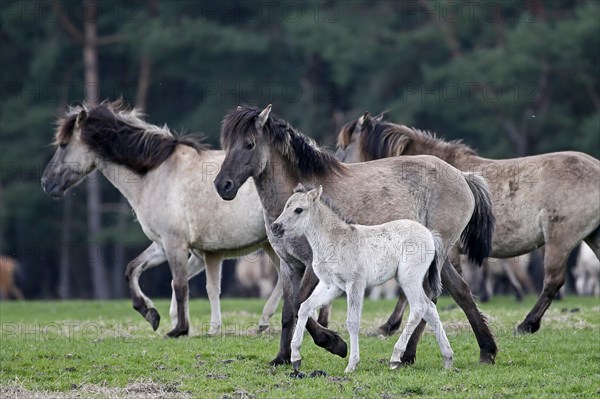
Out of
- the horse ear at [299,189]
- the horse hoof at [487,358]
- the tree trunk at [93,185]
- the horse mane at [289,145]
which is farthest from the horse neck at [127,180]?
the tree trunk at [93,185]

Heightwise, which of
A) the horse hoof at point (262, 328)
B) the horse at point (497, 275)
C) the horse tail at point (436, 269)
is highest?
the horse tail at point (436, 269)

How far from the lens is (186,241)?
13578 millimetres

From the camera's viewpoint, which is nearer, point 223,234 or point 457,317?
point 223,234

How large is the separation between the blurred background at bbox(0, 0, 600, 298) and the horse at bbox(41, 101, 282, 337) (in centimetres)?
2002

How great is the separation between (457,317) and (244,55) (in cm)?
2525

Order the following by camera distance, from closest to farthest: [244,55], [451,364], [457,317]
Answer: [451,364], [457,317], [244,55]

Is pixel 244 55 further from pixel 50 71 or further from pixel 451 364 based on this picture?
pixel 451 364

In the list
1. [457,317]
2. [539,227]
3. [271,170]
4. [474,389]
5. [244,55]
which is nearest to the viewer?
[474,389]

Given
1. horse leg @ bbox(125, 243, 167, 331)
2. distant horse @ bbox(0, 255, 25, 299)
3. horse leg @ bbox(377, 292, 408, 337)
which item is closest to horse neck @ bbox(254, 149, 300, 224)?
horse leg @ bbox(377, 292, 408, 337)

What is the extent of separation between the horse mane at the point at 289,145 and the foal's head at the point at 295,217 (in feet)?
2.70

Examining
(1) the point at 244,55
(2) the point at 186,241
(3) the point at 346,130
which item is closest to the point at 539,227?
(3) the point at 346,130

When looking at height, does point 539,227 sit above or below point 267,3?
below

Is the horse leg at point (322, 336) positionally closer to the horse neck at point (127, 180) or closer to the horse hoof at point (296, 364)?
the horse hoof at point (296, 364)

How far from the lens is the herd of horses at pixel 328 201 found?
33.4ft
